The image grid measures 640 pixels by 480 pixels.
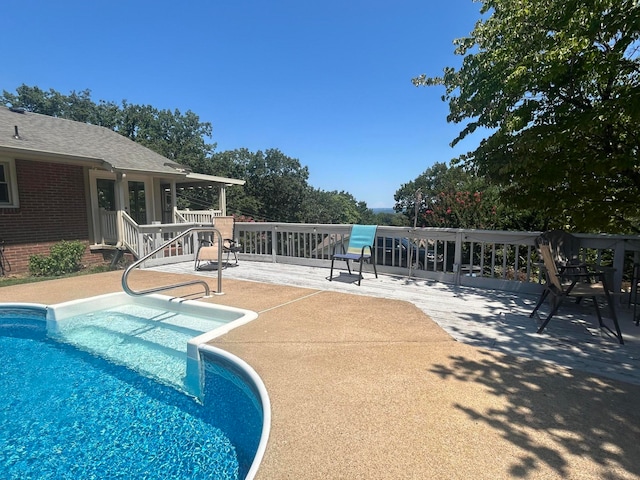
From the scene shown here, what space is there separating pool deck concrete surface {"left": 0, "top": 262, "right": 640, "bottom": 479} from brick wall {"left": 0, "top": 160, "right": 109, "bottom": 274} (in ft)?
24.9

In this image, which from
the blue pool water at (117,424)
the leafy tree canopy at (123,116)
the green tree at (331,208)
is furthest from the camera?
the green tree at (331,208)

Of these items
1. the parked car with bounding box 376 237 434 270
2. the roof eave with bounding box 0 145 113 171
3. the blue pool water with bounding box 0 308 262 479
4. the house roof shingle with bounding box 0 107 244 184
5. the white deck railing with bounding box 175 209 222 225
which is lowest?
the blue pool water with bounding box 0 308 262 479

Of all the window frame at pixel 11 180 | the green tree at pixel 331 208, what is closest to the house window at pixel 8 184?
the window frame at pixel 11 180

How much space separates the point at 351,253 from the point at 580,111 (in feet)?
13.1

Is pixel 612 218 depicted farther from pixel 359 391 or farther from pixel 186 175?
pixel 186 175

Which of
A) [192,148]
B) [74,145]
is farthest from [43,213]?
[192,148]

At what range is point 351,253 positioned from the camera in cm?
631

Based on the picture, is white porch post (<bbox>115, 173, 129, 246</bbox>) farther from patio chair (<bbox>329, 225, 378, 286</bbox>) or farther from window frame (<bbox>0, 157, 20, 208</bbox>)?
patio chair (<bbox>329, 225, 378, 286</bbox>)

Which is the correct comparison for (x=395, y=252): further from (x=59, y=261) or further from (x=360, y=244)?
(x=59, y=261)

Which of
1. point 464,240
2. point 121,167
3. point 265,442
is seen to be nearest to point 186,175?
point 121,167

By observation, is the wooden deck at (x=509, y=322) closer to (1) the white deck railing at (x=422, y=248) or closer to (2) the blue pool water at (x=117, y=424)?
(1) the white deck railing at (x=422, y=248)

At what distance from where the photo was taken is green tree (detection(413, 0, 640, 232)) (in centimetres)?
378

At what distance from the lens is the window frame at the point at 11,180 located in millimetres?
7977

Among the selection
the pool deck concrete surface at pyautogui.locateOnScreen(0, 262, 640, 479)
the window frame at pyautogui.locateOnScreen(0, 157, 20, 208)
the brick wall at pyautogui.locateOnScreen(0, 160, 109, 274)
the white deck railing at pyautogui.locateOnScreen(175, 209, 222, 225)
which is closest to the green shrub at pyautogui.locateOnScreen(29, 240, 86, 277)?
the brick wall at pyautogui.locateOnScreen(0, 160, 109, 274)
